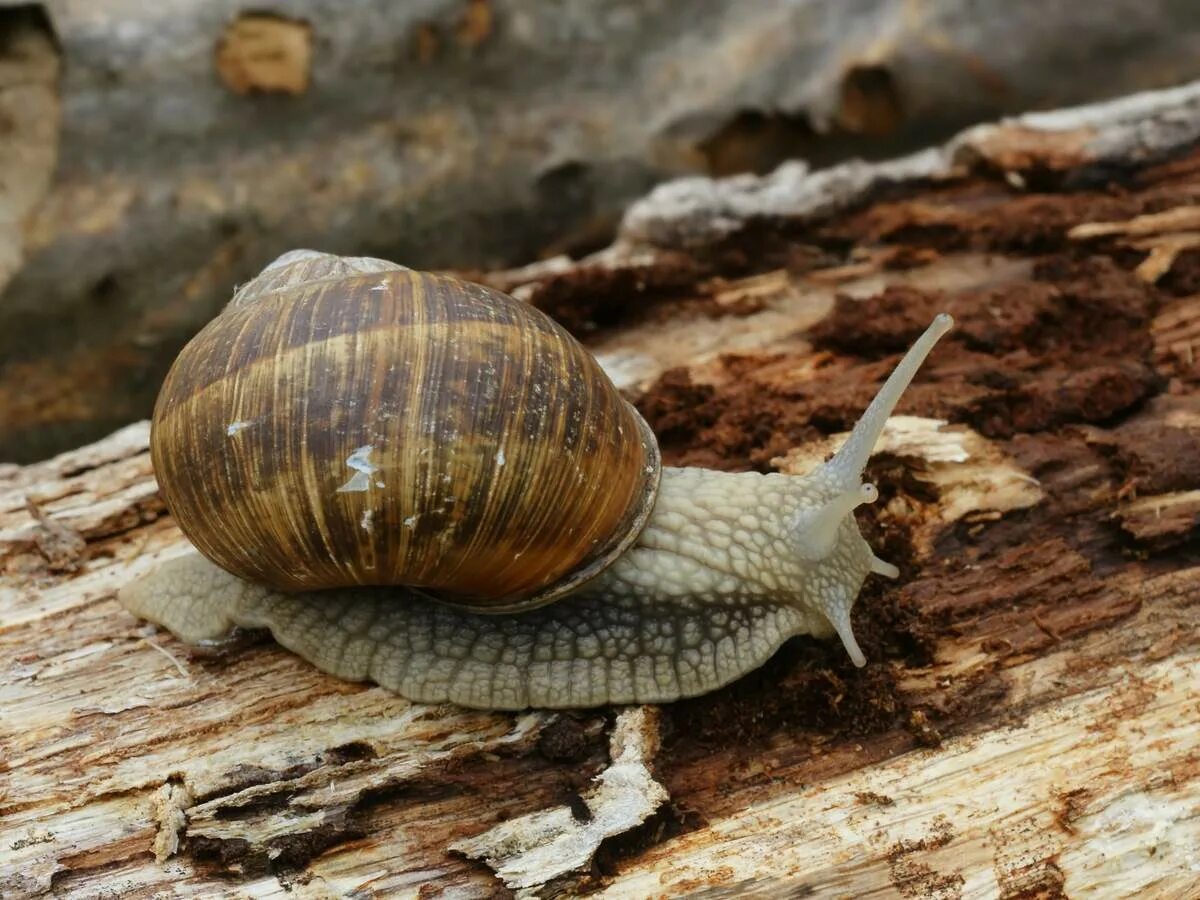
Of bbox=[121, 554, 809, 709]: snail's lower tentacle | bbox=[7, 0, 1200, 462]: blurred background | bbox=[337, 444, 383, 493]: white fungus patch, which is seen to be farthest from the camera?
bbox=[7, 0, 1200, 462]: blurred background

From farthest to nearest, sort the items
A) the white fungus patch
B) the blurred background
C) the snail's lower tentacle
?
the blurred background → the snail's lower tentacle → the white fungus patch

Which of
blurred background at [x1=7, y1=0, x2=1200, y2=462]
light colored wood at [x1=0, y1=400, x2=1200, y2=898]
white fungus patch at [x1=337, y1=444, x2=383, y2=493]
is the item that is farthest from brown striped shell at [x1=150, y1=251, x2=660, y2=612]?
blurred background at [x1=7, y1=0, x2=1200, y2=462]

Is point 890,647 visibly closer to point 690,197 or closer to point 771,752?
point 771,752

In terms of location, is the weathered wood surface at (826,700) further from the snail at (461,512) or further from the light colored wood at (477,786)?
the snail at (461,512)

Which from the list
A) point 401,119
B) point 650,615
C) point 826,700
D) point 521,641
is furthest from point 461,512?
point 401,119

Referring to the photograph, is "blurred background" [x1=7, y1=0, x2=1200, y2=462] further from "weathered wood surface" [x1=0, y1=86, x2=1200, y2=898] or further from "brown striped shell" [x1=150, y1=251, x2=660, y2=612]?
"brown striped shell" [x1=150, y1=251, x2=660, y2=612]

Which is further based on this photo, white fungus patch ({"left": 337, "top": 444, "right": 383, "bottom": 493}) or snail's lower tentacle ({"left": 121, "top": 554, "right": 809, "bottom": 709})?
snail's lower tentacle ({"left": 121, "top": 554, "right": 809, "bottom": 709})

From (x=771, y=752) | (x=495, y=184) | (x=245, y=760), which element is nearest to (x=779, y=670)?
(x=771, y=752)

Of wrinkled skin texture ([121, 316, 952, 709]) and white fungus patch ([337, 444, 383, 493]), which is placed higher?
white fungus patch ([337, 444, 383, 493])
